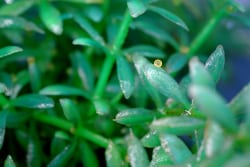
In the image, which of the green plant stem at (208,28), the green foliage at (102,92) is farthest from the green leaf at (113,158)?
the green plant stem at (208,28)

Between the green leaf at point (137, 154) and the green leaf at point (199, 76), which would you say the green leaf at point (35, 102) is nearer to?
the green leaf at point (137, 154)

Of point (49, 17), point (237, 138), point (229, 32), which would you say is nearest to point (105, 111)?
point (49, 17)

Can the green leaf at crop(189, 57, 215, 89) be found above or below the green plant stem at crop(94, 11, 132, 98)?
above

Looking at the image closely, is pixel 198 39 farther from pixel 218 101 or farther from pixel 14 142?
pixel 218 101

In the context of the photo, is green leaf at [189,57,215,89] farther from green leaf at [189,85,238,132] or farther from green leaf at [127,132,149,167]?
green leaf at [127,132,149,167]

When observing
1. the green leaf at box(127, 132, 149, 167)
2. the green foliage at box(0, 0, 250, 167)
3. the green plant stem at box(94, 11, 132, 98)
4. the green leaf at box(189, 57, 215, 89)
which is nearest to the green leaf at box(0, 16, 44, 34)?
the green foliage at box(0, 0, 250, 167)

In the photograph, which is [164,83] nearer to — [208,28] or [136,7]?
[136,7]
